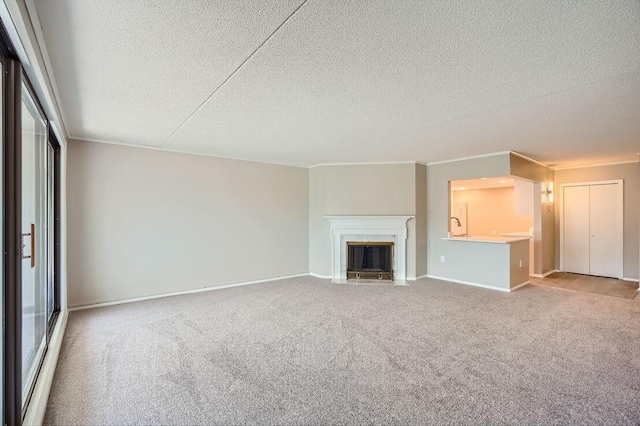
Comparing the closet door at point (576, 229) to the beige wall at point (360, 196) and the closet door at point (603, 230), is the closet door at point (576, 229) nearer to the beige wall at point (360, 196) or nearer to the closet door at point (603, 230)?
the closet door at point (603, 230)

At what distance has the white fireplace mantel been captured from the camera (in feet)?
18.9

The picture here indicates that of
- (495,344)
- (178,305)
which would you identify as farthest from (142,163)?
(495,344)

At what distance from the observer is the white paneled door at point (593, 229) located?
5934 mm

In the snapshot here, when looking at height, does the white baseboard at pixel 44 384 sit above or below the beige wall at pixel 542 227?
below

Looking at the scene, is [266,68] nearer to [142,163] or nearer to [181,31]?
[181,31]

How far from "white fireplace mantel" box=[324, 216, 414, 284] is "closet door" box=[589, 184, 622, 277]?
3856 mm

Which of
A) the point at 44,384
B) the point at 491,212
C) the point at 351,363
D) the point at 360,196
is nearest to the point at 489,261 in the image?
the point at 360,196

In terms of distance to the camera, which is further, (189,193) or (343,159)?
(343,159)

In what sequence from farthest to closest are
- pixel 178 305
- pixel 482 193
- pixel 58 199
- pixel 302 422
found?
pixel 482 193 → pixel 178 305 → pixel 58 199 → pixel 302 422

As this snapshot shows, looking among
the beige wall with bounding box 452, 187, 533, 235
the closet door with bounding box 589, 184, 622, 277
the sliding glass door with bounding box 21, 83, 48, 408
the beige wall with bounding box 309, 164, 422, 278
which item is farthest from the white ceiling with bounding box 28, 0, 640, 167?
the beige wall with bounding box 452, 187, 533, 235

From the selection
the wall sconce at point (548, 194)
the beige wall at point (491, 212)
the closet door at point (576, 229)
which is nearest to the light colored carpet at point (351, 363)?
the closet door at point (576, 229)

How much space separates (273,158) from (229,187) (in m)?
0.91

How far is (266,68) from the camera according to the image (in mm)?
2135

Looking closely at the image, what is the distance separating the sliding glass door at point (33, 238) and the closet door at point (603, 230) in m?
→ 8.43
